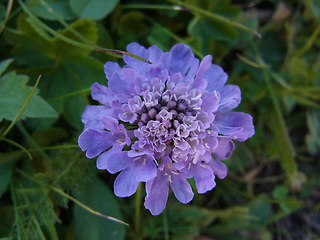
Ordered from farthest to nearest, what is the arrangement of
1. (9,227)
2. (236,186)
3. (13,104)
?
1. (236,186)
2. (9,227)
3. (13,104)

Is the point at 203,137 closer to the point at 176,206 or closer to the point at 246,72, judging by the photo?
the point at 176,206

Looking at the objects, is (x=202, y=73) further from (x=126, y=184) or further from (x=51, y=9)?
(x=51, y=9)

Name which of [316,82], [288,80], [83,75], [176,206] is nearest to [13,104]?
[83,75]

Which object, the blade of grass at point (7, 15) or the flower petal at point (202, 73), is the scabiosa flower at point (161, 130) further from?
the blade of grass at point (7, 15)

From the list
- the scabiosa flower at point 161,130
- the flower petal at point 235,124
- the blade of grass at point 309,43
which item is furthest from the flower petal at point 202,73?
the blade of grass at point 309,43

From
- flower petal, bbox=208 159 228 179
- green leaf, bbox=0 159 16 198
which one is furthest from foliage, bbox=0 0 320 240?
flower petal, bbox=208 159 228 179

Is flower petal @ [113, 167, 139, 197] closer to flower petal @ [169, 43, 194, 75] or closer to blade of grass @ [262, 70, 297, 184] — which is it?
flower petal @ [169, 43, 194, 75]
